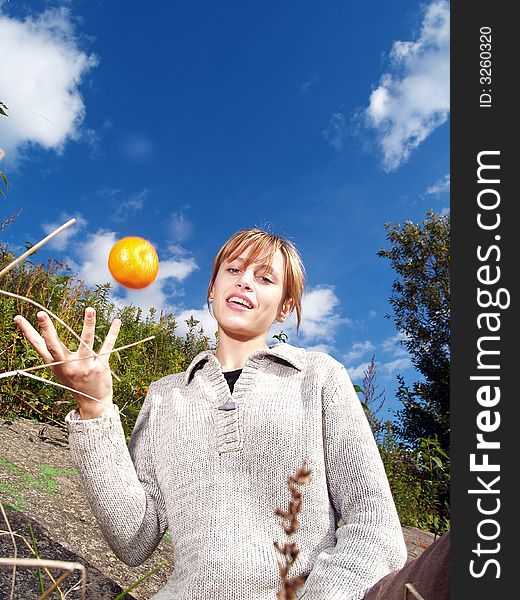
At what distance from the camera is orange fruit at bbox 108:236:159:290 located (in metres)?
2.84

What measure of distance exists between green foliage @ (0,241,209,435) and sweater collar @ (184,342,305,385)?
934 mm

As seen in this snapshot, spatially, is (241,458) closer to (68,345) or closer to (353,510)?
(353,510)

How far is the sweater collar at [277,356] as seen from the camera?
2.11 metres

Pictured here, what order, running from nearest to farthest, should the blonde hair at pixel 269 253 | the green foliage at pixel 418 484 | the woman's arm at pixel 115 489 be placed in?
the woman's arm at pixel 115 489
the blonde hair at pixel 269 253
the green foliage at pixel 418 484

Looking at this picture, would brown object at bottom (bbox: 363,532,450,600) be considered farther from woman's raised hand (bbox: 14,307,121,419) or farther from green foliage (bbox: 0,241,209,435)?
green foliage (bbox: 0,241,209,435)

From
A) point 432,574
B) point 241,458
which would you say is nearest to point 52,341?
point 241,458

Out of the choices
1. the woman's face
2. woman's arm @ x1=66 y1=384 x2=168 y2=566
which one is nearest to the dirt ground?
woman's arm @ x1=66 y1=384 x2=168 y2=566

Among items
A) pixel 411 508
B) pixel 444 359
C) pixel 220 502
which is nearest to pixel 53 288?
pixel 220 502

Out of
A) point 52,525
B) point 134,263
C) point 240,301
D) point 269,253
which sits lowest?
point 52,525

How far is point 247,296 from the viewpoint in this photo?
2160 mm

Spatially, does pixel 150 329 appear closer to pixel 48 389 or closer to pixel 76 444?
pixel 48 389

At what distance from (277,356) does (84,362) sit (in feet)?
2.17

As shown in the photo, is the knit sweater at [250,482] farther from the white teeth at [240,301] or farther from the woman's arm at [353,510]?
the white teeth at [240,301]

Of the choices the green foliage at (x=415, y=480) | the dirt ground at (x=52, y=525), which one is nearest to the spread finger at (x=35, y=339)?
the dirt ground at (x=52, y=525)
